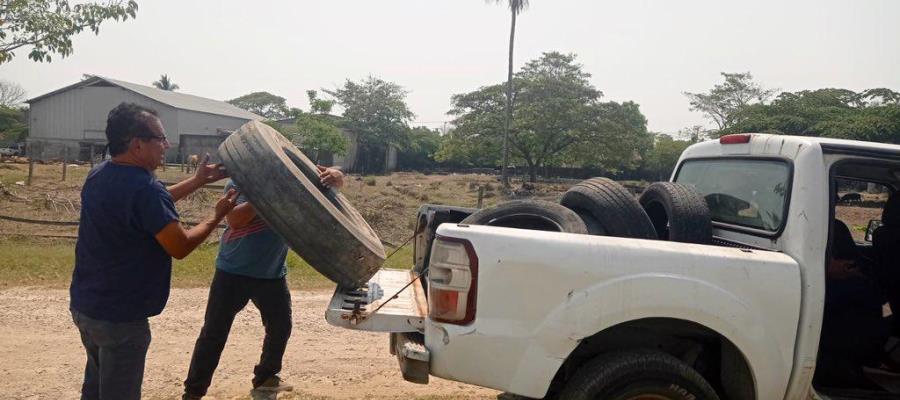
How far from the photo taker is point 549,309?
9.96 ft

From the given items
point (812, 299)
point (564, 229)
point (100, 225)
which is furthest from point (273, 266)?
point (812, 299)

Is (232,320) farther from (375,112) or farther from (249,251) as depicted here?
(375,112)

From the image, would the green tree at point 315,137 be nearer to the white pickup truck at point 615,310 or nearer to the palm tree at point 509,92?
the palm tree at point 509,92

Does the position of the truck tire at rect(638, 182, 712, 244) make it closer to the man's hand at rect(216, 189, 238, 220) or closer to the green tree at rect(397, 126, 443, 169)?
the man's hand at rect(216, 189, 238, 220)

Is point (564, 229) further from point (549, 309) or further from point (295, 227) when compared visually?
point (295, 227)

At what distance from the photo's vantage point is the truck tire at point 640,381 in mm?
3105

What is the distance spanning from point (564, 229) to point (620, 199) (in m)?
0.50

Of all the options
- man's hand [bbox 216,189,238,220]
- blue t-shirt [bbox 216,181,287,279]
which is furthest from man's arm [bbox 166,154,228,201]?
blue t-shirt [bbox 216,181,287,279]

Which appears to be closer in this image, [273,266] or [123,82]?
[273,266]

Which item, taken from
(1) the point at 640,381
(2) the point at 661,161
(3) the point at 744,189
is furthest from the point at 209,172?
(2) the point at 661,161

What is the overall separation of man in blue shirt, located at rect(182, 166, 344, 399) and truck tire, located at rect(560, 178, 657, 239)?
1572mm

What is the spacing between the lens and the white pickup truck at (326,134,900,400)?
119 inches

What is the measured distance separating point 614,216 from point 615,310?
2.98ft

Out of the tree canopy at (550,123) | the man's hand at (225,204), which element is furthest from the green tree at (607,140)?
the man's hand at (225,204)
